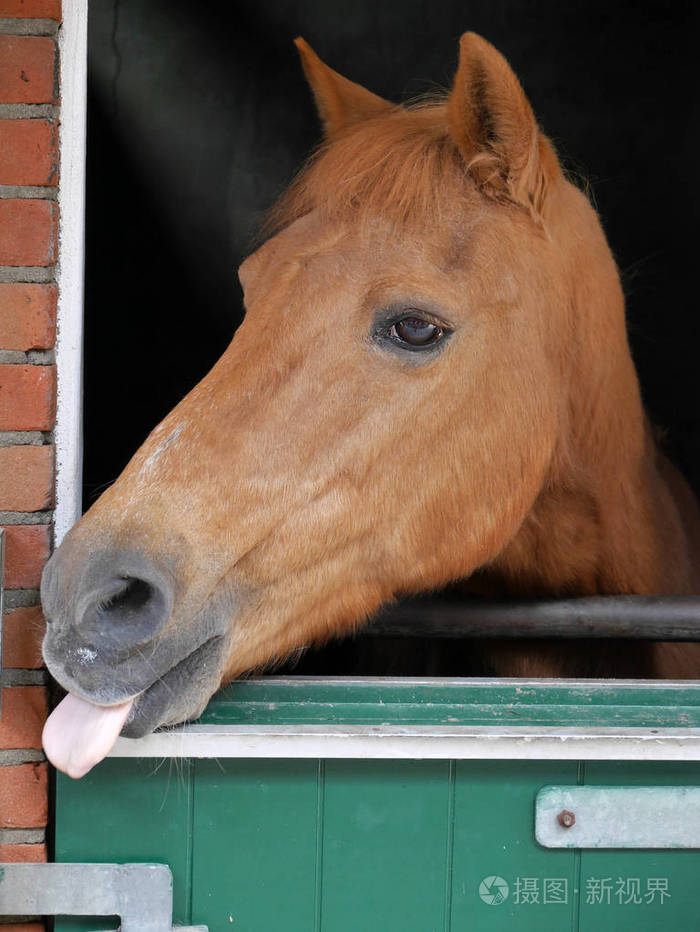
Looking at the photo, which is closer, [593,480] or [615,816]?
[615,816]

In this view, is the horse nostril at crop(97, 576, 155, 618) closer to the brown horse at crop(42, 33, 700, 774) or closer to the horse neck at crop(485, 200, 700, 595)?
the brown horse at crop(42, 33, 700, 774)

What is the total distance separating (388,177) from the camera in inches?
66.9

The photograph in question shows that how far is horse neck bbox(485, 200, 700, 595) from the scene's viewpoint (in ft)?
6.12

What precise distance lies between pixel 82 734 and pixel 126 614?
214mm

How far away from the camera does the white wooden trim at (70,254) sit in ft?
5.40

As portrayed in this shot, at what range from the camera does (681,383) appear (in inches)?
183

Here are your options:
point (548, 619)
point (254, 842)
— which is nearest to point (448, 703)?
point (548, 619)

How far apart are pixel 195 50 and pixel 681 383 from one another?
10.1ft

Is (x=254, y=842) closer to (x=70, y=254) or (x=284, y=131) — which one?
(x=70, y=254)

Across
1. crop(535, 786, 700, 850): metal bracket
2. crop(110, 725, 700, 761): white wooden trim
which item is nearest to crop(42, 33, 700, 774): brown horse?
crop(110, 725, 700, 761): white wooden trim

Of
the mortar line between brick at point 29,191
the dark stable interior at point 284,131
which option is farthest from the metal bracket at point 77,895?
the dark stable interior at point 284,131

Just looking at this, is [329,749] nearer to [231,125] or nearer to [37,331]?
[37,331]

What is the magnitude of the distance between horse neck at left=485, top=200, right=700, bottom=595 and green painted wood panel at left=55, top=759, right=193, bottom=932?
0.83 m

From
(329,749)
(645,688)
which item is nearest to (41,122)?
(329,749)
